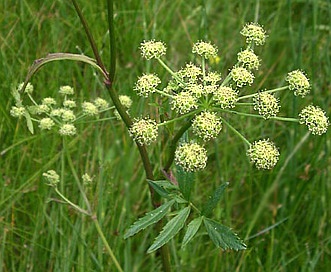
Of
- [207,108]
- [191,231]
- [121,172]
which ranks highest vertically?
[207,108]

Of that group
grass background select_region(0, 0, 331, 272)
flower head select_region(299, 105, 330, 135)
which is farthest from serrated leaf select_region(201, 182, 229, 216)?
grass background select_region(0, 0, 331, 272)

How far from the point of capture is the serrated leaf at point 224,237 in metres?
1.58

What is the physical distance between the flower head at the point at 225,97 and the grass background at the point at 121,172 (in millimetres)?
586

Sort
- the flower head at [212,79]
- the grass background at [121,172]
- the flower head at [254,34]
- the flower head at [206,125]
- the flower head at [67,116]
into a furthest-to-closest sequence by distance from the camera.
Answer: the grass background at [121,172] → the flower head at [67,116] → the flower head at [254,34] → the flower head at [212,79] → the flower head at [206,125]

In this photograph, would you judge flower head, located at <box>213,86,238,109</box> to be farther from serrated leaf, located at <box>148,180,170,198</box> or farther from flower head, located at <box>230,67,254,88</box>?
serrated leaf, located at <box>148,180,170,198</box>

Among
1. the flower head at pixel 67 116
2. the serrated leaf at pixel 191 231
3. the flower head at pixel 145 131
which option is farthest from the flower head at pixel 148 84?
the flower head at pixel 67 116

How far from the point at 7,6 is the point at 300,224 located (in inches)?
70.9

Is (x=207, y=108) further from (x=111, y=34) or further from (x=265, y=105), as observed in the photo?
(x=111, y=34)

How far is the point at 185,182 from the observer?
5.59 ft

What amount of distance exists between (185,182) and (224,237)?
19 cm

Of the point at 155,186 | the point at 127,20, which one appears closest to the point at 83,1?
the point at 127,20

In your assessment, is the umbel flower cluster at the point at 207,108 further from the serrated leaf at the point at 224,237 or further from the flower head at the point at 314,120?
the serrated leaf at the point at 224,237

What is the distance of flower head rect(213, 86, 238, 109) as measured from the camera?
1.55 meters

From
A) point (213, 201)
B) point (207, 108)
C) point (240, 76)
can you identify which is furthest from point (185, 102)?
point (213, 201)
